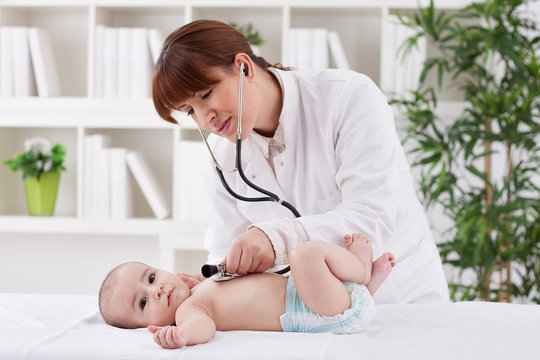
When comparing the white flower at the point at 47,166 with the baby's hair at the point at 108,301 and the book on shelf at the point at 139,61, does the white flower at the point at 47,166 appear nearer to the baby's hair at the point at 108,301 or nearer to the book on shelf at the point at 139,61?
the book on shelf at the point at 139,61

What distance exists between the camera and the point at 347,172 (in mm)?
1504

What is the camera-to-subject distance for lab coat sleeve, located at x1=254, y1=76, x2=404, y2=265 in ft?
4.43

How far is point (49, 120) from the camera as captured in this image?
2.82 meters

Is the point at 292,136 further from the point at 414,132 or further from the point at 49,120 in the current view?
the point at 49,120

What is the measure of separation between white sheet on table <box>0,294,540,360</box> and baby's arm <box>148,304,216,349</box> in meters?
0.02

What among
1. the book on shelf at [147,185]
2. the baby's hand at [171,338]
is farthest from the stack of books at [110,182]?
the baby's hand at [171,338]

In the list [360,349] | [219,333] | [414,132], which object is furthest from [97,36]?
[360,349]

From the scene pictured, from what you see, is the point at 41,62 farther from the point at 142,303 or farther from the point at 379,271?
the point at 379,271

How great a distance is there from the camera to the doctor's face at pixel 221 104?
1.43 m

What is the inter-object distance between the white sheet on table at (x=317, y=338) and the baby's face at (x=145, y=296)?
0.22 ft

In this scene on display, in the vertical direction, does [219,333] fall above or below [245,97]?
below

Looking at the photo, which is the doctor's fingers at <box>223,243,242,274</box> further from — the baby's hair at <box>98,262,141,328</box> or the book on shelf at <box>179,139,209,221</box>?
the book on shelf at <box>179,139,209,221</box>

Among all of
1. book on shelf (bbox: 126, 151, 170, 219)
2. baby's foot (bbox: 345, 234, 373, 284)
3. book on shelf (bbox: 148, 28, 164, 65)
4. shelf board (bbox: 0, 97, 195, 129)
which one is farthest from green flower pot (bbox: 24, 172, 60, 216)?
baby's foot (bbox: 345, 234, 373, 284)

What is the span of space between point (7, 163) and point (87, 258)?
22.2 inches
